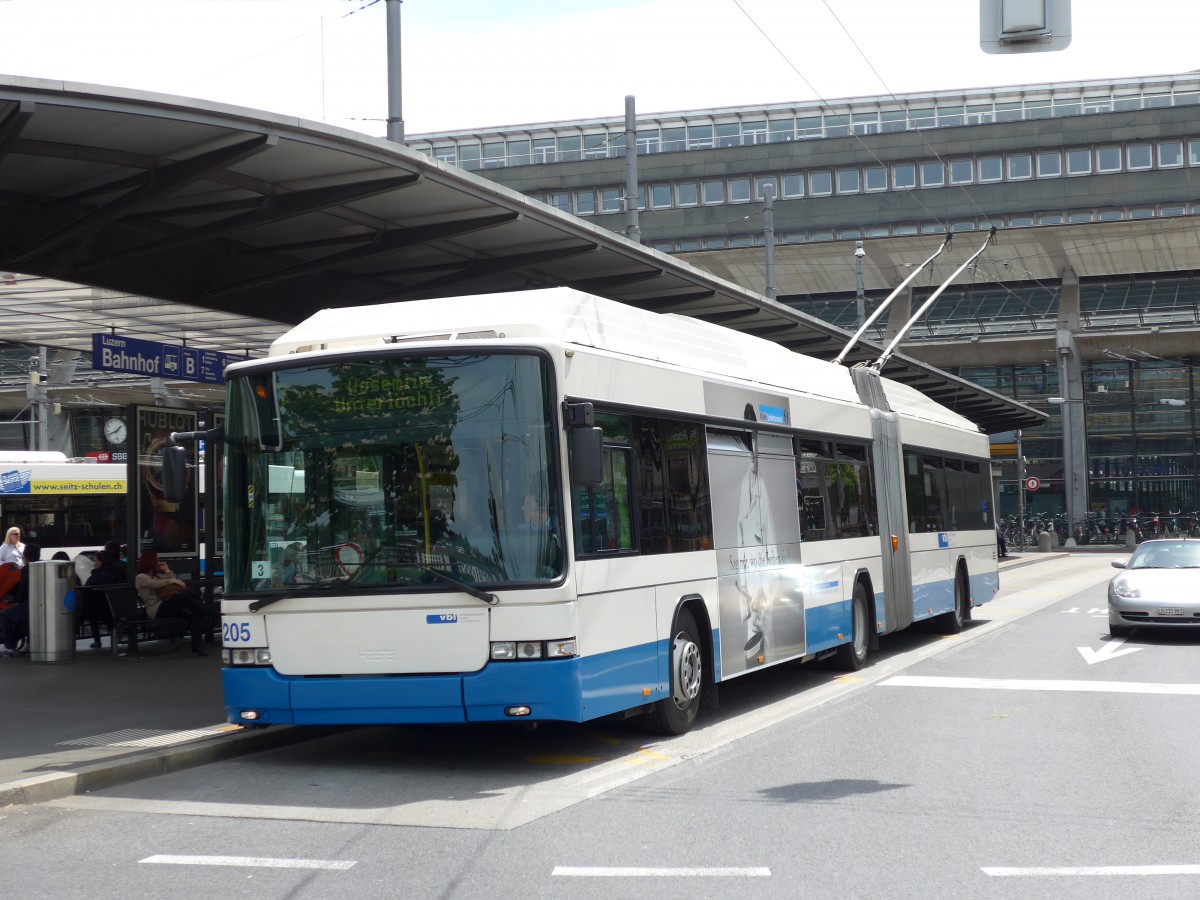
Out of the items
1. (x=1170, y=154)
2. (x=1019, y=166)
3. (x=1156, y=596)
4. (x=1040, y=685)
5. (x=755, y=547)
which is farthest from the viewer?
(x=1019, y=166)

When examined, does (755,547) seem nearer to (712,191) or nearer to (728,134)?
(712,191)

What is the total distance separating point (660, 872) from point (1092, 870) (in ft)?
6.25

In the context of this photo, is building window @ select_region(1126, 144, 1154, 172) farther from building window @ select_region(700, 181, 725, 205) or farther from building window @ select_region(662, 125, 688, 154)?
building window @ select_region(662, 125, 688, 154)

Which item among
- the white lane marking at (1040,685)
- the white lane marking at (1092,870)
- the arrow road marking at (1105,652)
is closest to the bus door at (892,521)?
the white lane marking at (1040,685)

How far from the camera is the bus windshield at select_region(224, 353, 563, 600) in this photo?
28.7ft

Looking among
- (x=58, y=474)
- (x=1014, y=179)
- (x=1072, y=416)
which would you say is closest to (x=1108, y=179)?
(x=1014, y=179)

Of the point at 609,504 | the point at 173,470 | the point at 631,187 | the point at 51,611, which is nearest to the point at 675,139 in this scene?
the point at 631,187

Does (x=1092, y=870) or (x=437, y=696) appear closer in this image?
(x=1092, y=870)

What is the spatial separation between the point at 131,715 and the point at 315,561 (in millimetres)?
3256

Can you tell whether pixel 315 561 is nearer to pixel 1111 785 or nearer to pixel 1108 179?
pixel 1111 785

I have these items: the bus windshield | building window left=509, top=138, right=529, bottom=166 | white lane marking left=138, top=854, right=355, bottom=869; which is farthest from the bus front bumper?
building window left=509, top=138, right=529, bottom=166

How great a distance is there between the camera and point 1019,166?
56469 millimetres

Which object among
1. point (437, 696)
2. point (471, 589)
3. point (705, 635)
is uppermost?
point (471, 589)

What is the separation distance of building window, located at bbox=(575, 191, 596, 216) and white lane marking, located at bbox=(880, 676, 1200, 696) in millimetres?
48782
